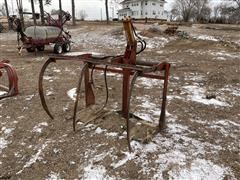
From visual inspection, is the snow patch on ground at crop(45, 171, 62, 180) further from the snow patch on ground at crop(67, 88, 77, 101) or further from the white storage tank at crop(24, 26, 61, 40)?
the white storage tank at crop(24, 26, 61, 40)

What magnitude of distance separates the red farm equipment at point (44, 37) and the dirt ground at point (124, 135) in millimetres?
4463

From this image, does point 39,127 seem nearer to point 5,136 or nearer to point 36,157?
point 5,136

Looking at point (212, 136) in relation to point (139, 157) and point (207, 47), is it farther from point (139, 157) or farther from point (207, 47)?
point (207, 47)

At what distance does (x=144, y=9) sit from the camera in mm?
55531

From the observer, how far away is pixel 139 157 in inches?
145

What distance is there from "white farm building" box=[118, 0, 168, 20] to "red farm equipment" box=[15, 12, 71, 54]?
43.6 metres

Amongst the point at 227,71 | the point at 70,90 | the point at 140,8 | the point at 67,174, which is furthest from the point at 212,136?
the point at 140,8

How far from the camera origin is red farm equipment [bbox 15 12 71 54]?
11695 mm

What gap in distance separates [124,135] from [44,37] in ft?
29.1

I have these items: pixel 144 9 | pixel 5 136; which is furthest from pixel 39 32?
pixel 144 9

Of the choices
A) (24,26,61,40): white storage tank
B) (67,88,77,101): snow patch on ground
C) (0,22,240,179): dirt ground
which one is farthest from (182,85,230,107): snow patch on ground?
(24,26,61,40): white storage tank

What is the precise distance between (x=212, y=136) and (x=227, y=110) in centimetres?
127

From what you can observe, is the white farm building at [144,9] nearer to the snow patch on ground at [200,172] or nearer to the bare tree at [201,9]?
the bare tree at [201,9]

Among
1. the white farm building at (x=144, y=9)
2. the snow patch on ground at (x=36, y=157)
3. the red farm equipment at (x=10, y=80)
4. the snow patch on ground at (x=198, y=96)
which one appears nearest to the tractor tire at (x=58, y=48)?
the red farm equipment at (x=10, y=80)
